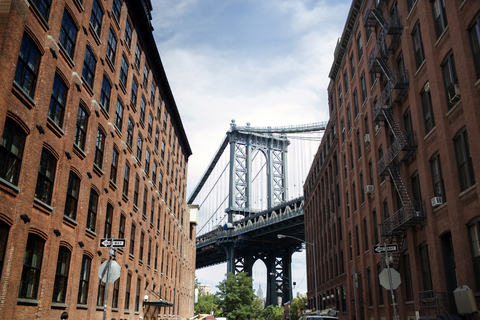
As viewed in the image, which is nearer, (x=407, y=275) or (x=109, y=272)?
(x=109, y=272)

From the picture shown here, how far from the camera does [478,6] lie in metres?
17.9

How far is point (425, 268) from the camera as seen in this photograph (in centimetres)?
2373

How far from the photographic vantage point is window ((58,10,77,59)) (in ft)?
67.6

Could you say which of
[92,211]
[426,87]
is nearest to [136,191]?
[92,211]

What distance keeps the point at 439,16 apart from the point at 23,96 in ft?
64.8

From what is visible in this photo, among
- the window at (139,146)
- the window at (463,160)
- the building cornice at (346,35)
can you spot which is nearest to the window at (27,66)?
the window at (139,146)

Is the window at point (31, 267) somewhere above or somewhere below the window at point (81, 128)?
below

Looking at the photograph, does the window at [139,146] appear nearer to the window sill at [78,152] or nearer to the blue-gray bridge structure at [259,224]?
the window sill at [78,152]

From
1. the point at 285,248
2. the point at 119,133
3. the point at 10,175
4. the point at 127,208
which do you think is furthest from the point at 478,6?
the point at 285,248

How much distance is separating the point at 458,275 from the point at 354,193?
21976mm

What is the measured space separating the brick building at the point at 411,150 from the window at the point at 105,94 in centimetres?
1776

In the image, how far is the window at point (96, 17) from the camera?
987 inches

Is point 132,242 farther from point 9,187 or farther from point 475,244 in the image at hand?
point 475,244

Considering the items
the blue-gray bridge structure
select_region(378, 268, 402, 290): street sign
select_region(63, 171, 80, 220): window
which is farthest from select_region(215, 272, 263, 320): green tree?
select_region(378, 268, 402, 290): street sign
